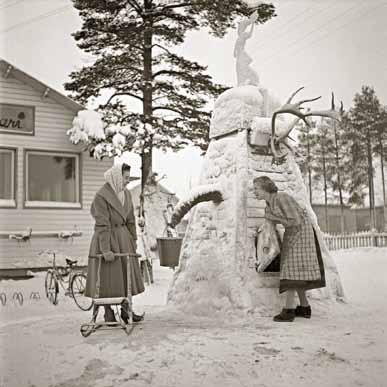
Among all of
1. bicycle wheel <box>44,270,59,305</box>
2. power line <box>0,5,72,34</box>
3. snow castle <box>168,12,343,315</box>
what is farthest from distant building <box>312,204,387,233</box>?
bicycle wheel <box>44,270,59,305</box>

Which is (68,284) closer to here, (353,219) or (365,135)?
(353,219)

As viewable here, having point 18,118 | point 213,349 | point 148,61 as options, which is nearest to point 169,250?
point 148,61

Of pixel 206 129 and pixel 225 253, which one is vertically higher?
pixel 206 129

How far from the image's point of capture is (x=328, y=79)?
2.42 meters

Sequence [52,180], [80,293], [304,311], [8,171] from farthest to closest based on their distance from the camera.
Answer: [52,180] < [8,171] < [80,293] < [304,311]

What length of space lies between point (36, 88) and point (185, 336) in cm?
316

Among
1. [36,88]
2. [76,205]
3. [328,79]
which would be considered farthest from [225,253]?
[36,88]

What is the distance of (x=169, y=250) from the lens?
3316 mm

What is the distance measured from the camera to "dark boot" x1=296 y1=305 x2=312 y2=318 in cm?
269

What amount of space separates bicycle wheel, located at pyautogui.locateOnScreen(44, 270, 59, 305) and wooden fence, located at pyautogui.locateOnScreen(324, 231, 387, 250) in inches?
71.8

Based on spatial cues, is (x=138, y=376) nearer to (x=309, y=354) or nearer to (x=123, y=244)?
(x=309, y=354)

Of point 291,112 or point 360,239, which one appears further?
point 291,112

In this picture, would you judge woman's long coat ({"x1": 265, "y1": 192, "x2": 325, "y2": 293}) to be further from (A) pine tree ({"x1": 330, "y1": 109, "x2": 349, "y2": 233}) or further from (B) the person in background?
(A) pine tree ({"x1": 330, "y1": 109, "x2": 349, "y2": 233})

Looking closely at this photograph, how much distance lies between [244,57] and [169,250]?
4.28 feet
